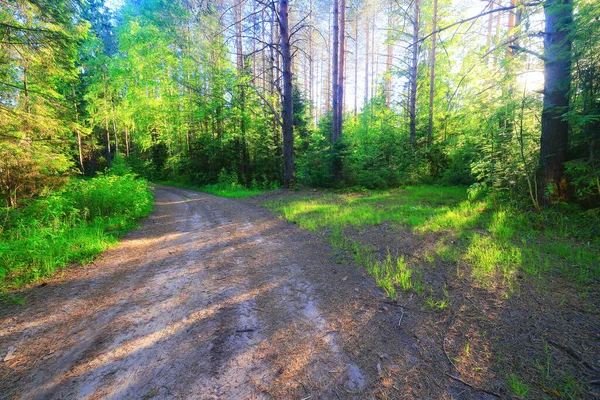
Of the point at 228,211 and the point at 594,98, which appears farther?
the point at 228,211

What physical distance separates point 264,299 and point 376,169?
10.7 meters

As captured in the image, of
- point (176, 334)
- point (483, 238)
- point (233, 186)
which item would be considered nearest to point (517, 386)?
point (176, 334)

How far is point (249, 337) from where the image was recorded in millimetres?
2266

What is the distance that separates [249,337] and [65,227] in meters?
5.44

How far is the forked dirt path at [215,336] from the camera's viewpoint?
1741 mm

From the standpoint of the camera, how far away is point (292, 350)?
2084mm

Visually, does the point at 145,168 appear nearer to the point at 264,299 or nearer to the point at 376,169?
the point at 376,169

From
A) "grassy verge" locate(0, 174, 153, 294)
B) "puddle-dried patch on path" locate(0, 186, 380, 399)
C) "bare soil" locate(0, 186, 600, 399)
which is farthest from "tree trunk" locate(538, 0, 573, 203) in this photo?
"grassy verge" locate(0, 174, 153, 294)

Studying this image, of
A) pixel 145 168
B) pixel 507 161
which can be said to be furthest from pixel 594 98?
pixel 145 168

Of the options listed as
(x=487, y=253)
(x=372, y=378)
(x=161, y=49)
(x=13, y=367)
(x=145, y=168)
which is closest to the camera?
(x=372, y=378)

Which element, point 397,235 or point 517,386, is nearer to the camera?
Result: point 517,386

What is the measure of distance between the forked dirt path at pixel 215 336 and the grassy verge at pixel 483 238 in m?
0.81

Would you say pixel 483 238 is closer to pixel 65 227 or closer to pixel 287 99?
pixel 65 227

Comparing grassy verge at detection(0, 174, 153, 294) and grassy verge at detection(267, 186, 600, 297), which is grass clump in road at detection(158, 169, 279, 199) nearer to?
grassy verge at detection(0, 174, 153, 294)
